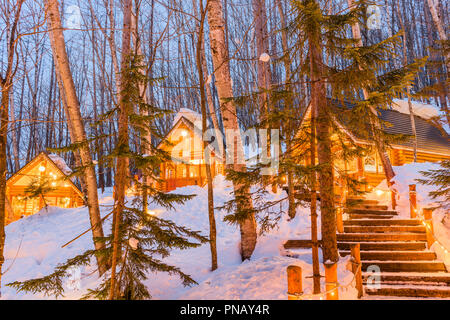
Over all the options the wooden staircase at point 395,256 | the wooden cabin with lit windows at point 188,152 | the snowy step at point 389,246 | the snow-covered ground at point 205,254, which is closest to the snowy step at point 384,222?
the wooden staircase at point 395,256

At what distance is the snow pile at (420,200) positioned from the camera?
843cm

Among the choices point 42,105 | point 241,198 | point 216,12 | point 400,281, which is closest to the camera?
point 241,198

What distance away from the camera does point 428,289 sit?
6.51 meters

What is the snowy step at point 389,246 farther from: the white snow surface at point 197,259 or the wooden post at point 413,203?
the wooden post at point 413,203

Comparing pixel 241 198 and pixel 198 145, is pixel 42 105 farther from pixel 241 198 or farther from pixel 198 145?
pixel 241 198

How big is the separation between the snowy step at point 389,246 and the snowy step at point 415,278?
1158 mm

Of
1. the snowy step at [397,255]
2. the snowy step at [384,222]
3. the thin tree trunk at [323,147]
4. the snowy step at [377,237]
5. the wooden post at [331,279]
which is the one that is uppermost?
the thin tree trunk at [323,147]

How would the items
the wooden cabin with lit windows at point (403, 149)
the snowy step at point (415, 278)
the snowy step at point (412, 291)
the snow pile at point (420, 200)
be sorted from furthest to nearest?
the wooden cabin with lit windows at point (403, 149) < the snow pile at point (420, 200) < the snowy step at point (415, 278) < the snowy step at point (412, 291)

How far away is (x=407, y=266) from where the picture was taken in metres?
7.54

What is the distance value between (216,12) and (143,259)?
676 centimetres

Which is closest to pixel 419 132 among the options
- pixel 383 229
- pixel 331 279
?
pixel 383 229

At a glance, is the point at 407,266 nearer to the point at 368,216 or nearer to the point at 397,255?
the point at 397,255
